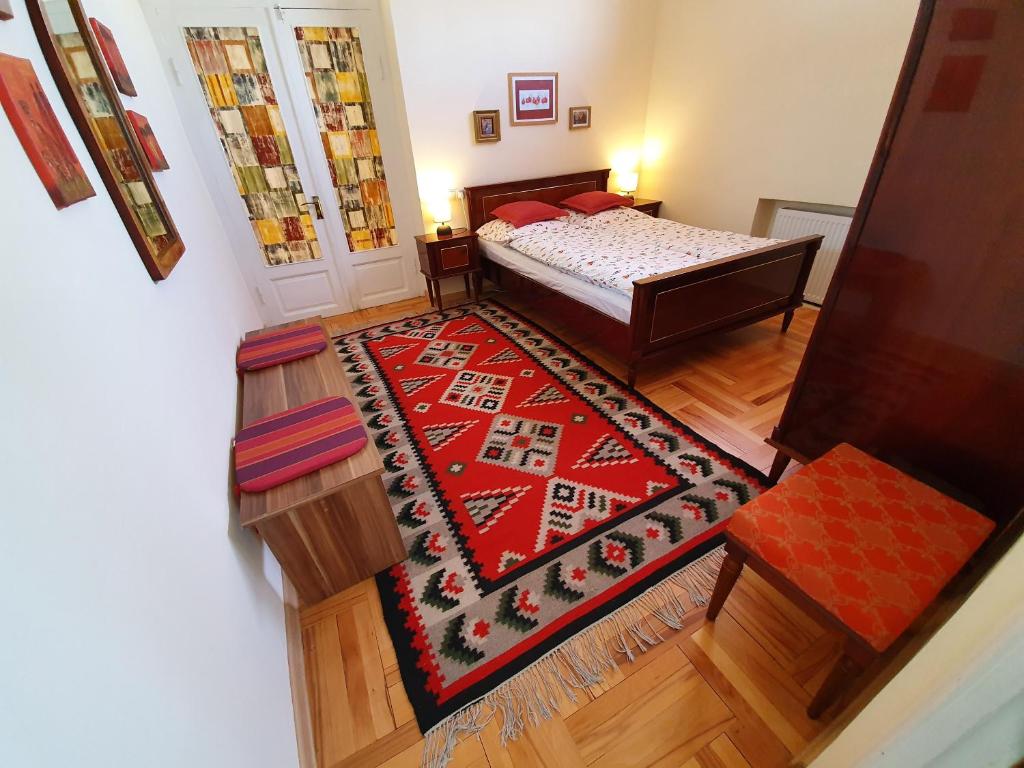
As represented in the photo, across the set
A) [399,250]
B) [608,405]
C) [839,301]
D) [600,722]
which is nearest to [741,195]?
[608,405]

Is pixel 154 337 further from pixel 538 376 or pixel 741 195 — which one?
pixel 741 195

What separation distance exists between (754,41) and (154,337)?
428cm

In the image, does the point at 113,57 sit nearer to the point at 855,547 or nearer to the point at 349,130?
the point at 349,130

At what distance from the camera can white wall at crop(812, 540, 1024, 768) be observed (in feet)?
1.10

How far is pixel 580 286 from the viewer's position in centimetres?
263

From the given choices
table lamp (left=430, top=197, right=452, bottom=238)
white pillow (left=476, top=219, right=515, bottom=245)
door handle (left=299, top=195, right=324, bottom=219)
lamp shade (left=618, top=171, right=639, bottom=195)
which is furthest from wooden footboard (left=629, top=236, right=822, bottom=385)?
door handle (left=299, top=195, right=324, bottom=219)

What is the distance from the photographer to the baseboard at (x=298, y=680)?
107cm

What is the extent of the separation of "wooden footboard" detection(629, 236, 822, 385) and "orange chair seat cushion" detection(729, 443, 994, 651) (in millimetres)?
1242

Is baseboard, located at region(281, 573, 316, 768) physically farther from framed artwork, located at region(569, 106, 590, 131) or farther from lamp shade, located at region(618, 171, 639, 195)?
lamp shade, located at region(618, 171, 639, 195)

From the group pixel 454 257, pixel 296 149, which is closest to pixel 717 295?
pixel 454 257

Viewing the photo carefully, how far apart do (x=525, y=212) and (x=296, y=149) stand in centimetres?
183

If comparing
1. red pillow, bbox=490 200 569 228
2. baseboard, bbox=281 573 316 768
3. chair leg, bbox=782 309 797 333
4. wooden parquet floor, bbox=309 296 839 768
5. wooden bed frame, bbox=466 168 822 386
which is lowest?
wooden parquet floor, bbox=309 296 839 768

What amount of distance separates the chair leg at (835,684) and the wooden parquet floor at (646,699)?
2.4 inches

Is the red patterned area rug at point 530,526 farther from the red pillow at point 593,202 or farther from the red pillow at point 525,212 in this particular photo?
the red pillow at point 593,202
